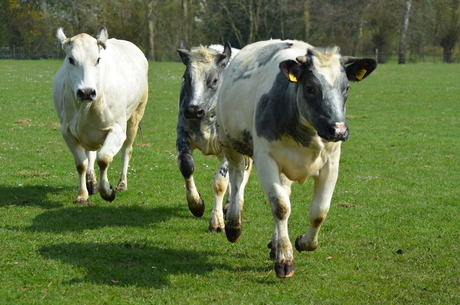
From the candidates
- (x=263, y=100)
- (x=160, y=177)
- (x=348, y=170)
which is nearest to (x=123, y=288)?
(x=263, y=100)

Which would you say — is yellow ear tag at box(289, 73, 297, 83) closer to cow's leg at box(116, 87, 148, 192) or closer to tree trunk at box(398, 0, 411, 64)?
cow's leg at box(116, 87, 148, 192)

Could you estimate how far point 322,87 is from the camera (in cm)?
523

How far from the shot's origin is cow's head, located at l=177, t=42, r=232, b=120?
306 inches

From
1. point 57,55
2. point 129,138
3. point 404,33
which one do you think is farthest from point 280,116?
point 57,55

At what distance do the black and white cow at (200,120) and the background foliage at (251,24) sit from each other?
1967 inches

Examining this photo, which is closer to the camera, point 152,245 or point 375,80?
point 152,245

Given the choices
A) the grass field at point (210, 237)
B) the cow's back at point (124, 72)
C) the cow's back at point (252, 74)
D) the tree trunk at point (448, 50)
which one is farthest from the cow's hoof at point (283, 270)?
the tree trunk at point (448, 50)

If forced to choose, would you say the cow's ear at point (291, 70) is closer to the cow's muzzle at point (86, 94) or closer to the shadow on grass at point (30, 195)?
the cow's muzzle at point (86, 94)

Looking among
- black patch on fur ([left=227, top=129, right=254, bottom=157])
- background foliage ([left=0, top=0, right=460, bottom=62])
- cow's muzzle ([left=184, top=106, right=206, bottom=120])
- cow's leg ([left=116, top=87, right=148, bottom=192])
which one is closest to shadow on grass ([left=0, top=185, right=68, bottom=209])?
cow's leg ([left=116, top=87, right=148, bottom=192])

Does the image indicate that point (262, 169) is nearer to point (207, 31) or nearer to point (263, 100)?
point (263, 100)

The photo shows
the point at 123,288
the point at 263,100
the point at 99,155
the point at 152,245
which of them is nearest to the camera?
the point at 123,288

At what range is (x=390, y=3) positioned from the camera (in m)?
60.4

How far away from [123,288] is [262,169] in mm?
1654

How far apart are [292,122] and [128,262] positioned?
2.23 m
